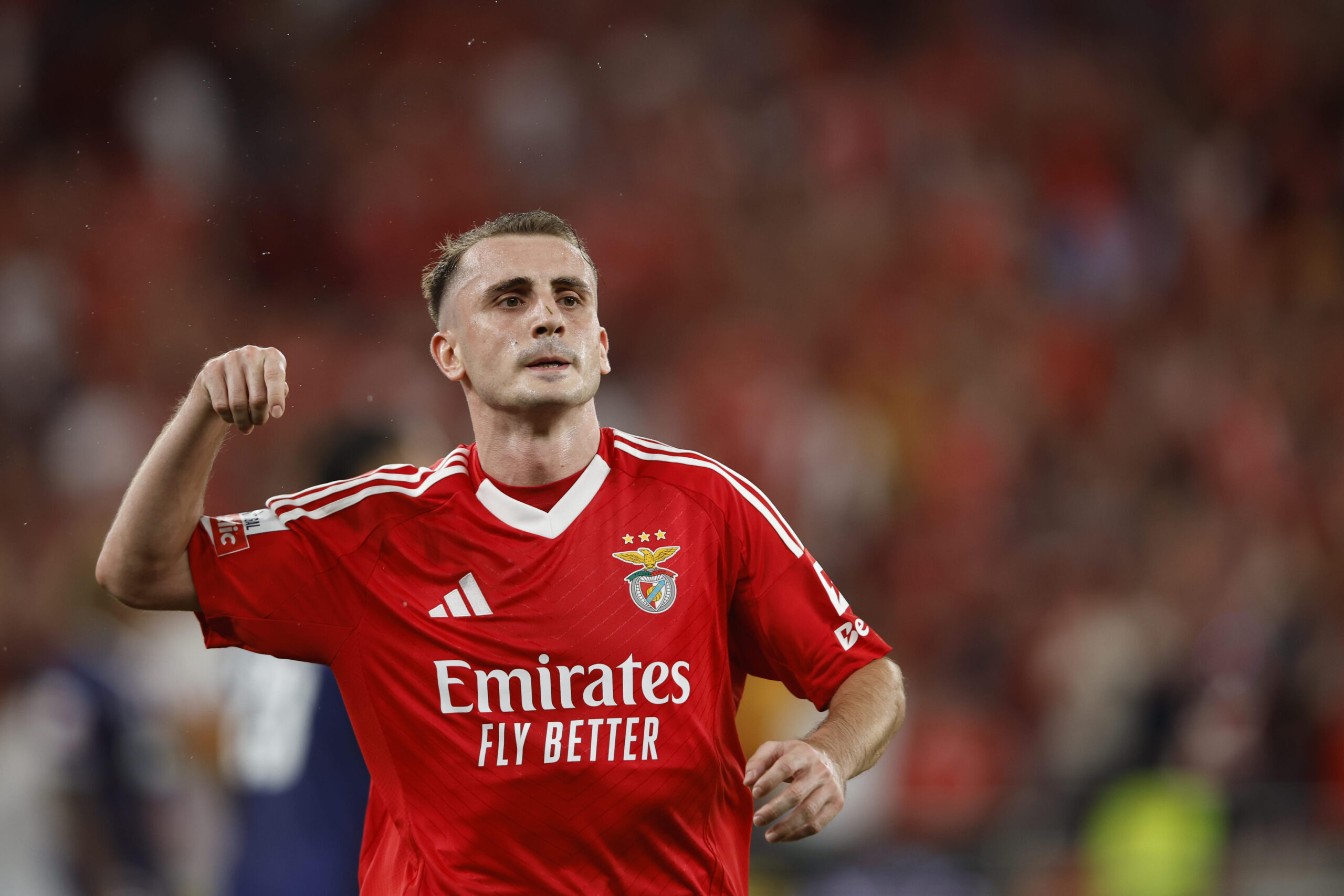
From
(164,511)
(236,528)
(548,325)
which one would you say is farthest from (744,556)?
(164,511)

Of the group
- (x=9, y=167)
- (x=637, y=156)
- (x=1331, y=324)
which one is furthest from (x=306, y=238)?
(x=1331, y=324)

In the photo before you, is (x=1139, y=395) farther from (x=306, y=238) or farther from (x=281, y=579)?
(x=281, y=579)

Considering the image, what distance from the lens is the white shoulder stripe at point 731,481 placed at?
3.21 meters

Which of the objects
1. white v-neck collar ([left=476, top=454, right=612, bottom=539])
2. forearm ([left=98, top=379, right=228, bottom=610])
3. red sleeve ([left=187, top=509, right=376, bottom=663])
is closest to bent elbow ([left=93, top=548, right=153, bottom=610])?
forearm ([left=98, top=379, right=228, bottom=610])

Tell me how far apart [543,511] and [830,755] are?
2.62ft

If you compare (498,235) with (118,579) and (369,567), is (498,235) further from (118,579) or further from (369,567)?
(118,579)

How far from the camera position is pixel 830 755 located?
9.32 feet

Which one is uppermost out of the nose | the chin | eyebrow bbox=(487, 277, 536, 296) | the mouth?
eyebrow bbox=(487, 277, 536, 296)

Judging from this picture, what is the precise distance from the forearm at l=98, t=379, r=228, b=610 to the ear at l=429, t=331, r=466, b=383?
0.57 m

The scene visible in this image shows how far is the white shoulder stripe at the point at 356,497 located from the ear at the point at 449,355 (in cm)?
23

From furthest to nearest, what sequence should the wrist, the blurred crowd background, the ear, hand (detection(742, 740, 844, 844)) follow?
the blurred crowd background, the ear, the wrist, hand (detection(742, 740, 844, 844))

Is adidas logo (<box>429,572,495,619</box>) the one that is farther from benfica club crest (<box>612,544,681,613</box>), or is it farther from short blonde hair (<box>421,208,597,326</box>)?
short blonde hair (<box>421,208,597,326</box>)

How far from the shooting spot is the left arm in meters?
2.68

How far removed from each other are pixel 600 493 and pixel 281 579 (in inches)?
26.6
